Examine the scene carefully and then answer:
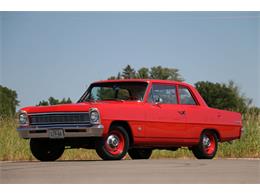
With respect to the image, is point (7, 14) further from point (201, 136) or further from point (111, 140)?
point (201, 136)

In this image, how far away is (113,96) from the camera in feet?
42.4

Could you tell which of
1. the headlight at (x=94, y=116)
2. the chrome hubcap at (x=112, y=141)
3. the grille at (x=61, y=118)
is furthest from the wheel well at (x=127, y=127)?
the grille at (x=61, y=118)

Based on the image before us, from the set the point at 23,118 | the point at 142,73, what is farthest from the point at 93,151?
the point at 23,118

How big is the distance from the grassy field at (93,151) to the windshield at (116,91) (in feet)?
6.41

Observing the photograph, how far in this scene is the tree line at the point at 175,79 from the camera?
1264 cm

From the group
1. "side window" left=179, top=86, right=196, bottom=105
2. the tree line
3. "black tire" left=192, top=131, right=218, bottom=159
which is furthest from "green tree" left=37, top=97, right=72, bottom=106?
"black tire" left=192, top=131, right=218, bottom=159

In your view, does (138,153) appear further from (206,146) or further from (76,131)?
(76,131)

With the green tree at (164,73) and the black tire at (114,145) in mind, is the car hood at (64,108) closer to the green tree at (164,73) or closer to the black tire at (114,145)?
the black tire at (114,145)

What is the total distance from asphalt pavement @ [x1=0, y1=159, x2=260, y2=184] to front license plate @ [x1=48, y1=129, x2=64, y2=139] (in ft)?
3.88

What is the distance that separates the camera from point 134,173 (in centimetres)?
899

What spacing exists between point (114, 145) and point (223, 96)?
155 inches

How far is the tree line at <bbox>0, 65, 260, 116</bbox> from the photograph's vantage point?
12.6m

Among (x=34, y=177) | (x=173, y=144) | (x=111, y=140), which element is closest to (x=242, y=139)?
(x=173, y=144)
